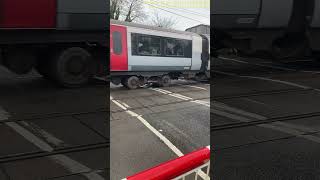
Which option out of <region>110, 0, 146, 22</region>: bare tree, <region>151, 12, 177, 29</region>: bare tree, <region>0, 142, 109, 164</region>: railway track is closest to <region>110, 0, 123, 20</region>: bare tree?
<region>110, 0, 146, 22</region>: bare tree

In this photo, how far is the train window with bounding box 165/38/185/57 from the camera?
941 mm

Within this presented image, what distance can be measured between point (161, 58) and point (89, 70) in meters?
0.39

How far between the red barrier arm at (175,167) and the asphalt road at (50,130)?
0.58 ft

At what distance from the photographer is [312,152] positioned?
992 millimetres

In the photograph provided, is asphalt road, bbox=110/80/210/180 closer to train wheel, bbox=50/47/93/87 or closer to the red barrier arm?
the red barrier arm

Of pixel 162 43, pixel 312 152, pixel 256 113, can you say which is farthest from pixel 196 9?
pixel 312 152

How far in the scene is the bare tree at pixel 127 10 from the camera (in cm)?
73

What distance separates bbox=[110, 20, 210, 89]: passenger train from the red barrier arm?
225 mm

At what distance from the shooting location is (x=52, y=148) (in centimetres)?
57

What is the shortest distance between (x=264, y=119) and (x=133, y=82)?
0.39 meters

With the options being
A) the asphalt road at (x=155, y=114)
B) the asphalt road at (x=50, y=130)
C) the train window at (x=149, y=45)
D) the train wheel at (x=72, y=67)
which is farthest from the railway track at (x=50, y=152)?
the train window at (x=149, y=45)

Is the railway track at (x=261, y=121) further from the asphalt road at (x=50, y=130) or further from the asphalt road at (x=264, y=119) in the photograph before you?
the asphalt road at (x=50, y=130)

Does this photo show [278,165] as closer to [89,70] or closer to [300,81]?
[300,81]

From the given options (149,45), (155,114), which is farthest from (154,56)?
(155,114)
